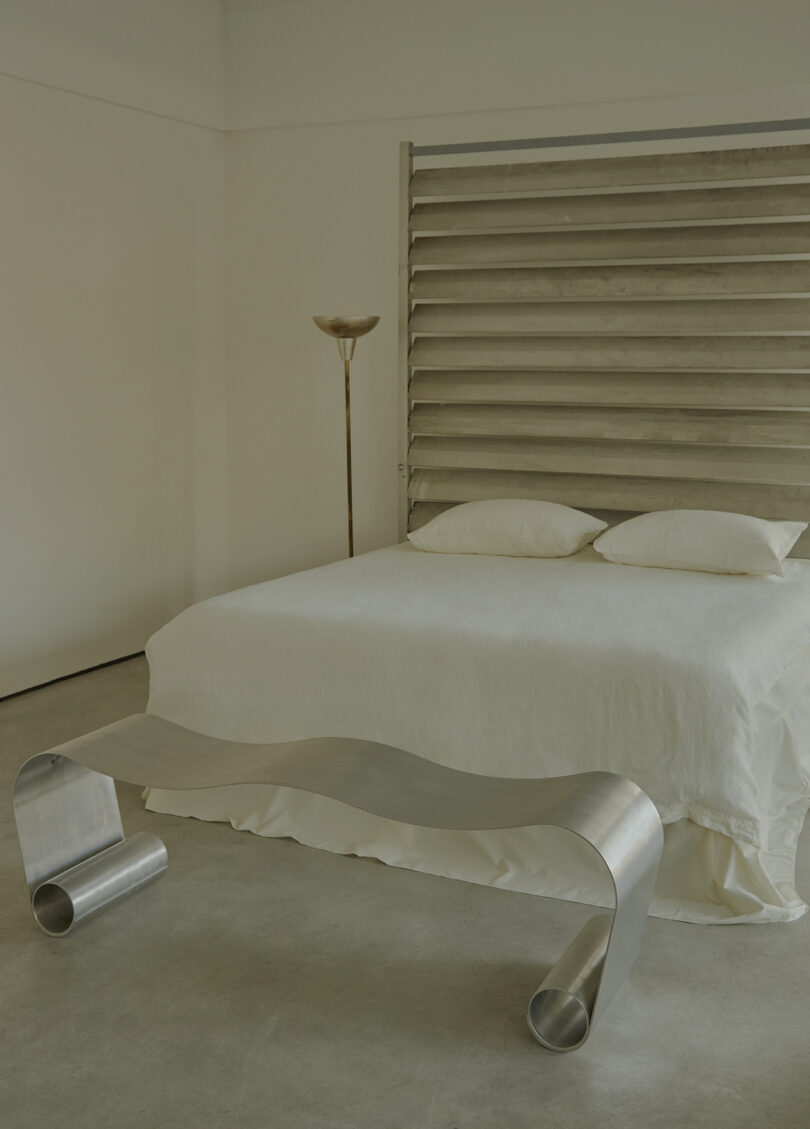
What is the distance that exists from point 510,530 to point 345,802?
2.05 metres

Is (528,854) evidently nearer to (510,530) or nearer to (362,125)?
(510,530)

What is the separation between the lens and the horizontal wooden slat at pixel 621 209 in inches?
161

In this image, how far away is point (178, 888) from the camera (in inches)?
102

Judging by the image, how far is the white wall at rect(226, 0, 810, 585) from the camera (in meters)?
4.24

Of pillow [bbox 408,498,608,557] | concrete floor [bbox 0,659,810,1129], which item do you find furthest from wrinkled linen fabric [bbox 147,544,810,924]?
pillow [bbox 408,498,608,557]

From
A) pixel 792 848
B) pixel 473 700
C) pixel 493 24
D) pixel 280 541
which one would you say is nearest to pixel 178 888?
pixel 473 700

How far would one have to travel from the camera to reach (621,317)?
14.3 feet

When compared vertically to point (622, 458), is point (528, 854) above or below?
below

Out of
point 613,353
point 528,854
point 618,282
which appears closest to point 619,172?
point 618,282

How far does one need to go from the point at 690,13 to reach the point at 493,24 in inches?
31.4

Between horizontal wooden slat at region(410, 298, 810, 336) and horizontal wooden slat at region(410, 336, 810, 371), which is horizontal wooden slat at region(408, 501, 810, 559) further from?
horizontal wooden slat at region(410, 298, 810, 336)

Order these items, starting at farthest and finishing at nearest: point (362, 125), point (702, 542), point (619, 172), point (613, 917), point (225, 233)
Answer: point (225, 233) → point (362, 125) → point (619, 172) → point (702, 542) → point (613, 917)

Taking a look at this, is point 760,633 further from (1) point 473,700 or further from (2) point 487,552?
(2) point 487,552

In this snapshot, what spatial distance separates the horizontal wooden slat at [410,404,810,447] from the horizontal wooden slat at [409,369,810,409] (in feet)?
0.15
